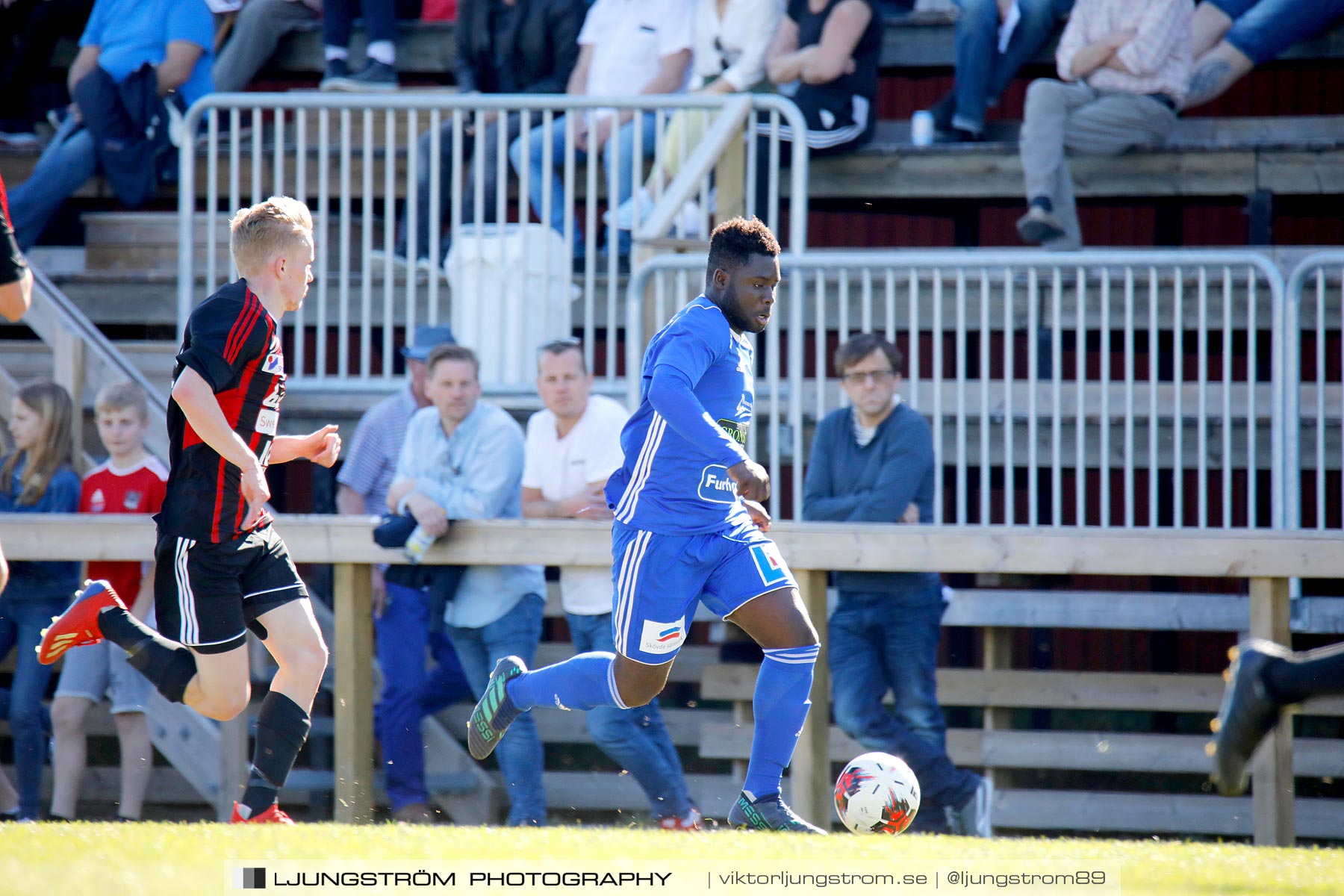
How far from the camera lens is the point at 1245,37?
9.06 meters

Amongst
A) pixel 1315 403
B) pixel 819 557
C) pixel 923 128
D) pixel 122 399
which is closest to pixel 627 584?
pixel 819 557

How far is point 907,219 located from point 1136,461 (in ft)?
14.3

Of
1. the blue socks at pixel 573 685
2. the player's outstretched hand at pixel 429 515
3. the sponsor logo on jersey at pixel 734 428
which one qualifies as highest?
the sponsor logo on jersey at pixel 734 428

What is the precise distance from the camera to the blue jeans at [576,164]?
845 centimetres

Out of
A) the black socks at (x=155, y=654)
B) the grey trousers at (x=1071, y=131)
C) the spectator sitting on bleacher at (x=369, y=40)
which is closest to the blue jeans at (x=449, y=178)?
the spectator sitting on bleacher at (x=369, y=40)

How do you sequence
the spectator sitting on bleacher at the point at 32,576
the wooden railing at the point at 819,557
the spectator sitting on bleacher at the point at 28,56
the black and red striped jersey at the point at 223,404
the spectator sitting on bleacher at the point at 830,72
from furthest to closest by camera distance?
the spectator sitting on bleacher at the point at 28,56 → the spectator sitting on bleacher at the point at 830,72 → the spectator sitting on bleacher at the point at 32,576 → the wooden railing at the point at 819,557 → the black and red striped jersey at the point at 223,404

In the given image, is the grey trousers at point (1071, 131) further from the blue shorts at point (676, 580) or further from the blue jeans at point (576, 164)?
the blue shorts at point (676, 580)

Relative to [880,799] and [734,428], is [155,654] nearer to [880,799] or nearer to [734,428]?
[734,428]

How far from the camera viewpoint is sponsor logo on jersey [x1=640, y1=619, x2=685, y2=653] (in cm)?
520

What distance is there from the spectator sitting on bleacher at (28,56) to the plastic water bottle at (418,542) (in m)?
5.89

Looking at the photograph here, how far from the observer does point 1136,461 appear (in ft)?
24.2

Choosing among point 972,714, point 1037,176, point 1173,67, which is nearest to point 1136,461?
point 1037,176

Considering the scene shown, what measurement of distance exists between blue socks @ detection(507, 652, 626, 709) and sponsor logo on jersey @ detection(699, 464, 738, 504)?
27.8 inches

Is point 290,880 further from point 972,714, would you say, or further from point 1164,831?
point 972,714
